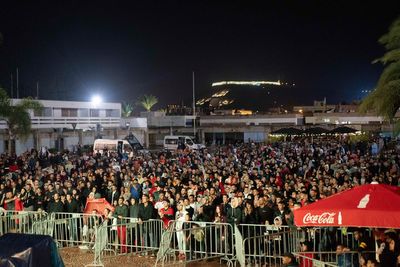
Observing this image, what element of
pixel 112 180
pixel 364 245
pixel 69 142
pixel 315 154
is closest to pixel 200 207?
pixel 364 245

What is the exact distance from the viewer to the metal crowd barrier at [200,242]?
11.5 metres

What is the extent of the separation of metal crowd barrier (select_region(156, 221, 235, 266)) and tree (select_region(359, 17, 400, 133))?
4.81m

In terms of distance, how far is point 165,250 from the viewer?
36.6 ft

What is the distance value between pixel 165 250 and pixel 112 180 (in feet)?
26.0

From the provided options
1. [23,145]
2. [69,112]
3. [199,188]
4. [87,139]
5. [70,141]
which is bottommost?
[199,188]

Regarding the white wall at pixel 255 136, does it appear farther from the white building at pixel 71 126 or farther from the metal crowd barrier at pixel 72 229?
the metal crowd barrier at pixel 72 229

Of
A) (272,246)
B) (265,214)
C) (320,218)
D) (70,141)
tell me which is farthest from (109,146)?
(320,218)

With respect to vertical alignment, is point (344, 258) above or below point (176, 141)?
below

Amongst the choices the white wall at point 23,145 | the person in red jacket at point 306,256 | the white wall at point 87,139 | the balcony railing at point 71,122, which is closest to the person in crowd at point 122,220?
the person in red jacket at point 306,256

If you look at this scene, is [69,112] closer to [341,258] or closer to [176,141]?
[176,141]

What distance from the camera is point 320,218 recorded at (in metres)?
8.34

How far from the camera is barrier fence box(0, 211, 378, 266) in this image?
34.4 feet

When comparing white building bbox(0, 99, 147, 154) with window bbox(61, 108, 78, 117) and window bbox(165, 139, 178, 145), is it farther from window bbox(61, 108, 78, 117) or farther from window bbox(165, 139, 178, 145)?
window bbox(165, 139, 178, 145)

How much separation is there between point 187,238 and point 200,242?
0.28m
